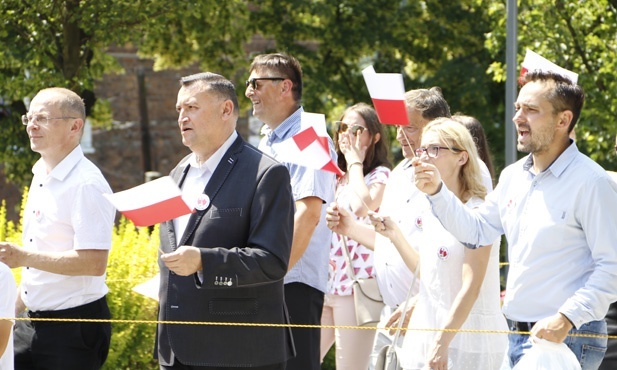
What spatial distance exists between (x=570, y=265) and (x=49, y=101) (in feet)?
8.95

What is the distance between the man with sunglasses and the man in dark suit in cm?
66

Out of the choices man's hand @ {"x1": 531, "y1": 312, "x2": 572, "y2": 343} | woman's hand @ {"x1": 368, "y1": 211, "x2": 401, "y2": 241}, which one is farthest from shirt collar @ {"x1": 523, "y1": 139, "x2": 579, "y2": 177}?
woman's hand @ {"x1": 368, "y1": 211, "x2": 401, "y2": 241}

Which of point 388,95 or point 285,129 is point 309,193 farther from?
point 388,95

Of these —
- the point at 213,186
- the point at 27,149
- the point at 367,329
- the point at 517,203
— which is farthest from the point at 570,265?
the point at 27,149

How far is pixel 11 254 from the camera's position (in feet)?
17.1

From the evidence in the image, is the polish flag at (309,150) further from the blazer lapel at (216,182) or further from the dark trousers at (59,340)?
the dark trousers at (59,340)

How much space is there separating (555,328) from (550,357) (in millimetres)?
150

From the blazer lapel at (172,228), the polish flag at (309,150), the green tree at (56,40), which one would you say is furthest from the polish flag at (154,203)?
the green tree at (56,40)

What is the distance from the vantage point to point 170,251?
486 centimetres

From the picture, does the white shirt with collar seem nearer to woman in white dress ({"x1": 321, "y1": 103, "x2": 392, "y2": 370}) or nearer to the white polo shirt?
the white polo shirt

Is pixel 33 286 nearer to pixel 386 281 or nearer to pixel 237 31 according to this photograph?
pixel 386 281

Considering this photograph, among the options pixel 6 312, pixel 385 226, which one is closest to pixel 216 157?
pixel 385 226

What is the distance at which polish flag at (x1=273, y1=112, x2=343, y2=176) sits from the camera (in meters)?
5.45

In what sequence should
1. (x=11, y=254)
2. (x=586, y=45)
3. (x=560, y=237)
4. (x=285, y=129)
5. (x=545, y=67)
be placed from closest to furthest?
(x=560, y=237) < (x=545, y=67) < (x=11, y=254) < (x=285, y=129) < (x=586, y=45)
